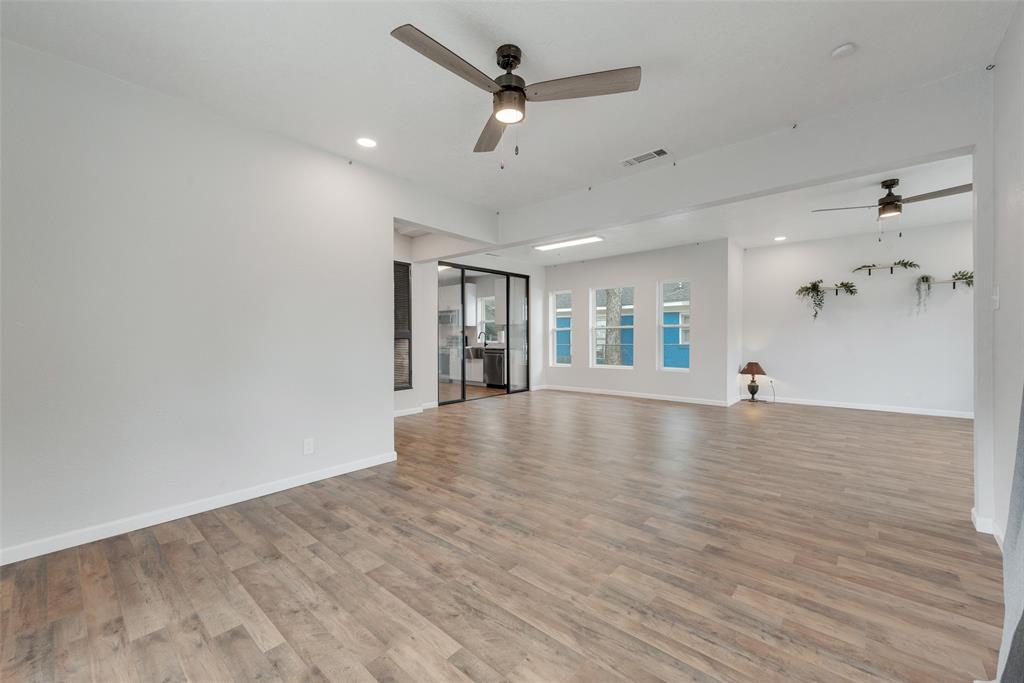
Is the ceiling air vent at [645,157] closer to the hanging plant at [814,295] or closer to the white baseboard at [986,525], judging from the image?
the white baseboard at [986,525]

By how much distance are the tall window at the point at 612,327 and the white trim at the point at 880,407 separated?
2544mm

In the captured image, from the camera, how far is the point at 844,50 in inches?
92.0

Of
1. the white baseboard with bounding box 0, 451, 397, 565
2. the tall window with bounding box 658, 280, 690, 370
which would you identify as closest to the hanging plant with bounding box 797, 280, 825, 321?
the tall window with bounding box 658, 280, 690, 370

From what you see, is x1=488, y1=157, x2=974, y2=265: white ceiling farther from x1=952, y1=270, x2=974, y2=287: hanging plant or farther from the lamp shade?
the lamp shade

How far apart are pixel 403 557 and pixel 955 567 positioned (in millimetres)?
2885

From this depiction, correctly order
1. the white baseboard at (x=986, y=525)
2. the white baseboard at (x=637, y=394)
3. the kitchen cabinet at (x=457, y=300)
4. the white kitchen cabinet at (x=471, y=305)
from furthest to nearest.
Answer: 1. the white kitchen cabinet at (x=471, y=305)
2. the kitchen cabinet at (x=457, y=300)
3. the white baseboard at (x=637, y=394)
4. the white baseboard at (x=986, y=525)

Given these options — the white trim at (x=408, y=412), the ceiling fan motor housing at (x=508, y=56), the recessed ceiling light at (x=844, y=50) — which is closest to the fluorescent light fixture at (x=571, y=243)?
the white trim at (x=408, y=412)

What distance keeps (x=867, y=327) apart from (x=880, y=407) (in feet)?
4.09

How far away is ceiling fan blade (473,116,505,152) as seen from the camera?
8.25ft

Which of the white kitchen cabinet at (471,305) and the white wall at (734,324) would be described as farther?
the white kitchen cabinet at (471,305)

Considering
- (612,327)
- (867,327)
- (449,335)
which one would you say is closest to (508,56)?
(449,335)

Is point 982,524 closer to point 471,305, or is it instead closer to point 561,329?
point 471,305

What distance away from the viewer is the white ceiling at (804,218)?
162 inches

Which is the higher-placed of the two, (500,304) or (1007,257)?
(500,304)
